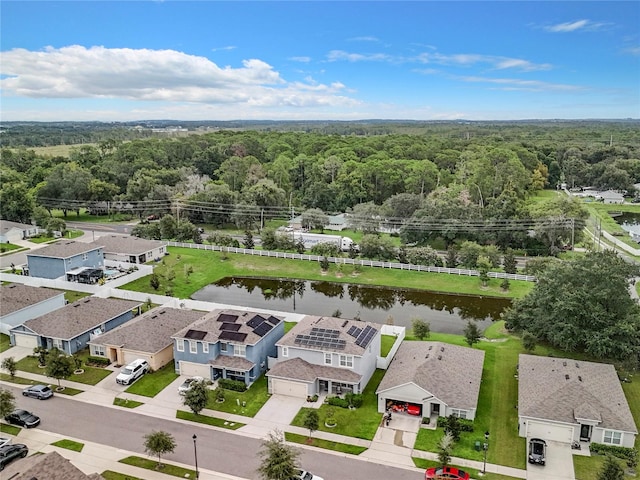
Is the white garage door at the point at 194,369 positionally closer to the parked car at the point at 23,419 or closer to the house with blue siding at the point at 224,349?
the house with blue siding at the point at 224,349

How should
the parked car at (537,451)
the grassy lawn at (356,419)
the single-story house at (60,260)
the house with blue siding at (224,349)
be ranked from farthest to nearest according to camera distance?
the single-story house at (60,260) → the house with blue siding at (224,349) → the grassy lawn at (356,419) → the parked car at (537,451)

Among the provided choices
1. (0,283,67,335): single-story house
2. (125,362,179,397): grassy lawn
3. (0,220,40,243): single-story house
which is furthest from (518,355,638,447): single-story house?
(0,220,40,243): single-story house

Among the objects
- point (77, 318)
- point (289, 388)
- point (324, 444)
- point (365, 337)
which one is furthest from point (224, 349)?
point (77, 318)

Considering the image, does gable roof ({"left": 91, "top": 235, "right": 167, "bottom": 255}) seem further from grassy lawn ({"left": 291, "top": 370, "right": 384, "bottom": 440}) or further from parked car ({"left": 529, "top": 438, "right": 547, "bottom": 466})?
parked car ({"left": 529, "top": 438, "right": 547, "bottom": 466})

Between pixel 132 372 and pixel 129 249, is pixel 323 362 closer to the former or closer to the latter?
pixel 132 372

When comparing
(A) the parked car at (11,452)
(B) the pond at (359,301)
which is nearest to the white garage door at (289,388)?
(A) the parked car at (11,452)

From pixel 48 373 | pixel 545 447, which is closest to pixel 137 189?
pixel 48 373
